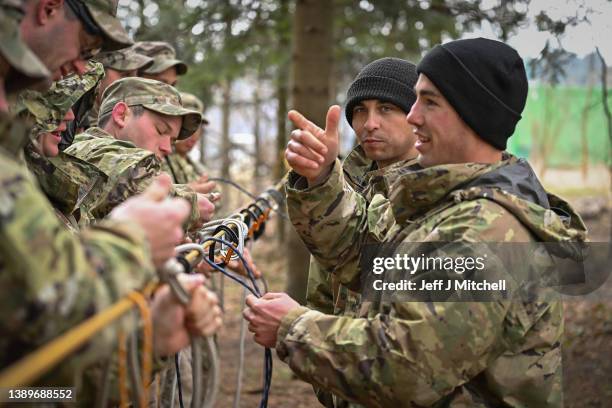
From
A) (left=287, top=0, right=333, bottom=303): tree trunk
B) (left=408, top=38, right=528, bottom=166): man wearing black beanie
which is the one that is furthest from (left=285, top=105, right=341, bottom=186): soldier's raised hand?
(left=287, top=0, right=333, bottom=303): tree trunk

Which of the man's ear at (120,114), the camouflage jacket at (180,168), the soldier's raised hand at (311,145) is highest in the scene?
the camouflage jacket at (180,168)

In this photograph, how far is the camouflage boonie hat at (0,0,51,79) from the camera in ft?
5.65

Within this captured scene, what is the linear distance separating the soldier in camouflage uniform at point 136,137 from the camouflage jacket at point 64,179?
0.14m

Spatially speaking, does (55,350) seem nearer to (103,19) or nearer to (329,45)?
(103,19)

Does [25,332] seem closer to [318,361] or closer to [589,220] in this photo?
[318,361]

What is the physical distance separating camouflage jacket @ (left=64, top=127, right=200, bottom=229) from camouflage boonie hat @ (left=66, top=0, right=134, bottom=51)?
0.97 m

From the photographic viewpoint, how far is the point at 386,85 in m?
3.73

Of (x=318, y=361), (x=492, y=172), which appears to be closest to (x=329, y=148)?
(x=492, y=172)

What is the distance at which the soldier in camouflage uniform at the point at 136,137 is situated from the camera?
3219 mm

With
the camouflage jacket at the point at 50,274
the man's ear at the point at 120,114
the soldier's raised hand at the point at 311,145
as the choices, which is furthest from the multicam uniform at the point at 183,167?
the camouflage jacket at the point at 50,274

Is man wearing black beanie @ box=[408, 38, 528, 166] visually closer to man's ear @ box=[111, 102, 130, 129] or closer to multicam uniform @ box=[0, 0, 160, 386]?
multicam uniform @ box=[0, 0, 160, 386]

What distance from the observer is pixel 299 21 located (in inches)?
281

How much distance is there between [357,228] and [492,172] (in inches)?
27.2

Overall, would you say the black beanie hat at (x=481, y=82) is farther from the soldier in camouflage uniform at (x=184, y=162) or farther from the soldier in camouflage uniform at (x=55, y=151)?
the soldier in camouflage uniform at (x=184, y=162)
